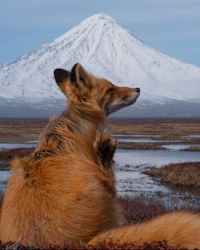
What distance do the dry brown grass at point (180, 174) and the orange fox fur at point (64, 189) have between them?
25.1 m

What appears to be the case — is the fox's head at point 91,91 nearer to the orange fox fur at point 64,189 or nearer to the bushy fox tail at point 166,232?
the orange fox fur at point 64,189

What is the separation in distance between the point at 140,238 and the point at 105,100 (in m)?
3.35

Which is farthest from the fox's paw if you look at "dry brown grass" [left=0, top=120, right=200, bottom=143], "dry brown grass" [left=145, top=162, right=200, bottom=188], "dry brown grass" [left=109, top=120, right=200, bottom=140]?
"dry brown grass" [left=109, top=120, right=200, bottom=140]

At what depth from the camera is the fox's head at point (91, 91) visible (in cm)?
712

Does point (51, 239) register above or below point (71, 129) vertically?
below

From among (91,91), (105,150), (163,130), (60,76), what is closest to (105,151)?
(105,150)

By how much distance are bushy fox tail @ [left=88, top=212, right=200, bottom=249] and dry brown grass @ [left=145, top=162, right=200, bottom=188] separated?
26.5 m

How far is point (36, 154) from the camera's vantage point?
627 centimetres

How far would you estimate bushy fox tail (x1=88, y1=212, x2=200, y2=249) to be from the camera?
4641mm

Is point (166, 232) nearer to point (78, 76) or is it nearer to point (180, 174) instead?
point (78, 76)

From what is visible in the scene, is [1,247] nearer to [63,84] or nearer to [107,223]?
[107,223]

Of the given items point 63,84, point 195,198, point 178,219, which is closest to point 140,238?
point 178,219

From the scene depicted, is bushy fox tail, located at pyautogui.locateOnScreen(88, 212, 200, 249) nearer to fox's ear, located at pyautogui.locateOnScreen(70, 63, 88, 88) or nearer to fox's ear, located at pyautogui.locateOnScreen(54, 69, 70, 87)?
fox's ear, located at pyautogui.locateOnScreen(70, 63, 88, 88)

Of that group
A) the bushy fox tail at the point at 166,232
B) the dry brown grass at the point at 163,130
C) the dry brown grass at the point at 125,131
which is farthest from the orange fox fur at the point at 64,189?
the dry brown grass at the point at 163,130
